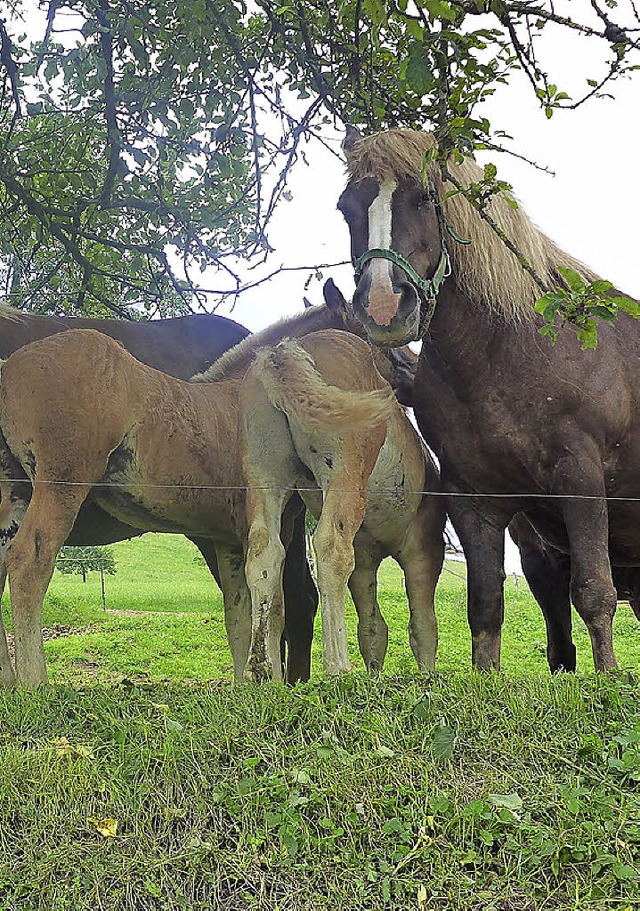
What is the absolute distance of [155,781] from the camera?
3.61 metres

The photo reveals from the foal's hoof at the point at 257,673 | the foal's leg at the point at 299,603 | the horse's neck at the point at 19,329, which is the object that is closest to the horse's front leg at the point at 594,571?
the foal's hoof at the point at 257,673

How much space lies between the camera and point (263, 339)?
6.48 metres

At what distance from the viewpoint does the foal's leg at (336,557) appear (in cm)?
473

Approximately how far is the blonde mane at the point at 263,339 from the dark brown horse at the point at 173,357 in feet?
2.01

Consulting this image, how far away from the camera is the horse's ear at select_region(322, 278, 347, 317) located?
6.15 meters

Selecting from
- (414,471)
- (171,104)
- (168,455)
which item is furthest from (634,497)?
(171,104)

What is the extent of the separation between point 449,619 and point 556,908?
1317 cm

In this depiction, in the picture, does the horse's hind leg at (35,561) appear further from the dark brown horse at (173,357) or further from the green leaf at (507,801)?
the green leaf at (507,801)

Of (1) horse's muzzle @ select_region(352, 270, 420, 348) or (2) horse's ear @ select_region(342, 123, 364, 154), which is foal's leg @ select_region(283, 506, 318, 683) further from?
(2) horse's ear @ select_region(342, 123, 364, 154)

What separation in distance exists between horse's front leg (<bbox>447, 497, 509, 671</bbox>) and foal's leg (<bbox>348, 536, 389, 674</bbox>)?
822mm

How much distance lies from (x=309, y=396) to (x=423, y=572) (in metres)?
1.69

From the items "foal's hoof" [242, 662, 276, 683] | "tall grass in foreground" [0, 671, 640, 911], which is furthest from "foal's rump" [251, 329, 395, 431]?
"tall grass in foreground" [0, 671, 640, 911]

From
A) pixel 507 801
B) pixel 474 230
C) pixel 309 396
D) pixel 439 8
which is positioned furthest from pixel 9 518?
pixel 439 8

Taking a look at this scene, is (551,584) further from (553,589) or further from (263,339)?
(263,339)
